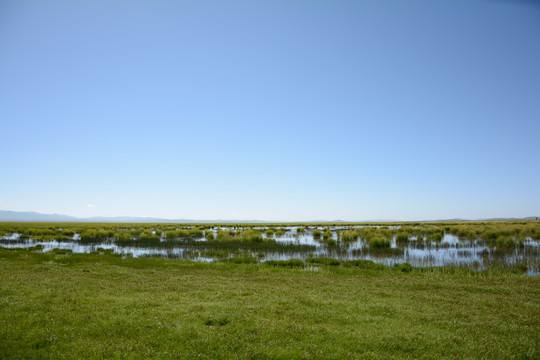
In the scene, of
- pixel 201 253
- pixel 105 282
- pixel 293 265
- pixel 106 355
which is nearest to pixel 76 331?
pixel 106 355

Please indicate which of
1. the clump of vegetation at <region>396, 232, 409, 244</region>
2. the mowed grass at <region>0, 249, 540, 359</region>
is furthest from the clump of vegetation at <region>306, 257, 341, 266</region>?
the clump of vegetation at <region>396, 232, 409, 244</region>

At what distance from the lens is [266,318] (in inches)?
360

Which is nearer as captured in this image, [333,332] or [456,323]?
[333,332]

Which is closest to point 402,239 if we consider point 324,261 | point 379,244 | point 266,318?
point 379,244

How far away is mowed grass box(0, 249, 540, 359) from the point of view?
23.6 feet

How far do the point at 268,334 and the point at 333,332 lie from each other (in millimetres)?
1778

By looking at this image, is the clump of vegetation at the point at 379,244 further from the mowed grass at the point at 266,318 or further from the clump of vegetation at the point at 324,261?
the mowed grass at the point at 266,318

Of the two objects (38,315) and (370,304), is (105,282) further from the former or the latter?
(370,304)

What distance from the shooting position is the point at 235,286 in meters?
13.3

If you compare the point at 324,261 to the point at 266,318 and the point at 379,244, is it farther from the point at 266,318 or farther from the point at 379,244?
the point at 266,318

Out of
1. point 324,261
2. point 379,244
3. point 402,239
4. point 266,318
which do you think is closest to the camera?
point 266,318

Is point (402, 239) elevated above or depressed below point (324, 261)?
below

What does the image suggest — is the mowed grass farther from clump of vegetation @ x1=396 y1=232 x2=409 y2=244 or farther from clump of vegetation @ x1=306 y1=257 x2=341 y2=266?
clump of vegetation @ x1=396 y1=232 x2=409 y2=244

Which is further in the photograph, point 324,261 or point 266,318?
point 324,261
